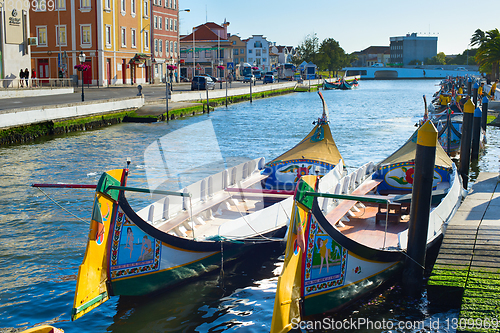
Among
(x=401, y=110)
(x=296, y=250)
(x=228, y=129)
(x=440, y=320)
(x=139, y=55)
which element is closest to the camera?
(x=296, y=250)

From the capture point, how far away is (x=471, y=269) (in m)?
9.45

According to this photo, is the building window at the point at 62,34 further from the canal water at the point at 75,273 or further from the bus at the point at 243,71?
the bus at the point at 243,71

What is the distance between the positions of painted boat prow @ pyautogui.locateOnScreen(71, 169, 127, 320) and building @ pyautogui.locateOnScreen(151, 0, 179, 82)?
58182 millimetres

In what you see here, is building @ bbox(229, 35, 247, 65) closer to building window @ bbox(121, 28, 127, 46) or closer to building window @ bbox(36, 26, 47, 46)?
building window @ bbox(121, 28, 127, 46)

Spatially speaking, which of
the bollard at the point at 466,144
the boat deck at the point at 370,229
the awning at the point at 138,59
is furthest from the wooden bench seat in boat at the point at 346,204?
the awning at the point at 138,59

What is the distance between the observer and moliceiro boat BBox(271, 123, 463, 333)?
318 inches

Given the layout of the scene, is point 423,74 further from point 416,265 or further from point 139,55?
point 416,265

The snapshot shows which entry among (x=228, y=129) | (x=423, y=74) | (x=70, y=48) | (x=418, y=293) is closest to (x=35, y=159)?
(x=228, y=129)

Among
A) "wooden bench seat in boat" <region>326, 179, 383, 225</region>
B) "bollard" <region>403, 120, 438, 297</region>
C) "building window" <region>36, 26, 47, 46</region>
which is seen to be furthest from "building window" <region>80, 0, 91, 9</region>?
"bollard" <region>403, 120, 438, 297</region>

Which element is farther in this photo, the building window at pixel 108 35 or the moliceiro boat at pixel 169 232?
the building window at pixel 108 35

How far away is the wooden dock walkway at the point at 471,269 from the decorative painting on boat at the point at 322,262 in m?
1.77

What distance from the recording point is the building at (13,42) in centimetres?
4109

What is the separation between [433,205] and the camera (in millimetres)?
13148

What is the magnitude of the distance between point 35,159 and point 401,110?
40.4 m
